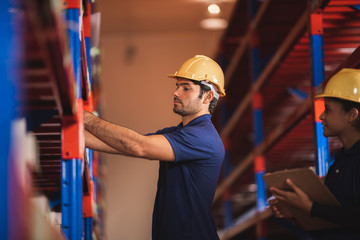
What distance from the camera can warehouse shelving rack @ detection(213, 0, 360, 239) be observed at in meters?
5.66

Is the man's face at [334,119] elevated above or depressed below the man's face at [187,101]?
below

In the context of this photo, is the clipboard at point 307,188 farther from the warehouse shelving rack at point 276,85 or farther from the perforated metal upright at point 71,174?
the perforated metal upright at point 71,174

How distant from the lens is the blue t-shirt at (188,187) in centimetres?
405

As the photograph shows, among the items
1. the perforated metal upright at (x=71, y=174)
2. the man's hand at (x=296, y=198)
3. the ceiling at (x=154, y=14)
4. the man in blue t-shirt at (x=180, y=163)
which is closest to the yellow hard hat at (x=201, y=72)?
the man in blue t-shirt at (x=180, y=163)

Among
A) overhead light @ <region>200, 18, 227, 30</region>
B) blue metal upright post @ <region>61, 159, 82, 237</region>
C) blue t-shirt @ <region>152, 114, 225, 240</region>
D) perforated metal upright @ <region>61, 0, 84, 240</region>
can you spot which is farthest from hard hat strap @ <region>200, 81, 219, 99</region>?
overhead light @ <region>200, 18, 227, 30</region>

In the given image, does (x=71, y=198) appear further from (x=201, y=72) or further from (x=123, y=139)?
(x=201, y=72)

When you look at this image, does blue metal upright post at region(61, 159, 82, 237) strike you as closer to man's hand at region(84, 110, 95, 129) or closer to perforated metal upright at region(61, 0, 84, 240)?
perforated metal upright at region(61, 0, 84, 240)

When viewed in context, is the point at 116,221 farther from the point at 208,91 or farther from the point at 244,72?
the point at 208,91

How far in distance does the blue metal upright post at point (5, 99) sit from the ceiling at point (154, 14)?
13451 millimetres

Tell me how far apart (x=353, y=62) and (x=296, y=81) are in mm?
4724

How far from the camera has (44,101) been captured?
9.68 ft

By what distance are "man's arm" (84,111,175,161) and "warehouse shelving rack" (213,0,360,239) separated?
1.96 meters

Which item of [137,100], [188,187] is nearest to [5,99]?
[188,187]

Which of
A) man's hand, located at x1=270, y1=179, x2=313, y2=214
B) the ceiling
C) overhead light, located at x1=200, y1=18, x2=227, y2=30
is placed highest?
the ceiling
